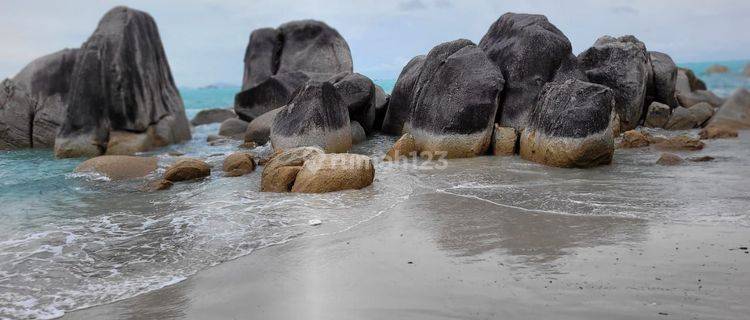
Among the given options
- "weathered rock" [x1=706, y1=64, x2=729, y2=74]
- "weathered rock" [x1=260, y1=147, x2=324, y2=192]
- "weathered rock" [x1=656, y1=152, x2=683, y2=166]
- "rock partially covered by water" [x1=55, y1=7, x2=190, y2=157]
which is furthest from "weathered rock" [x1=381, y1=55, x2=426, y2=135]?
"weathered rock" [x1=706, y1=64, x2=729, y2=74]

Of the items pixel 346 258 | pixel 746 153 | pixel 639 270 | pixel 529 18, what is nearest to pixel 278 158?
pixel 346 258

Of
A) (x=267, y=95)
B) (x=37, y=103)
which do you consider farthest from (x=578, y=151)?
(x=37, y=103)

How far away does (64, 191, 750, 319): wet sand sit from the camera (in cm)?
412

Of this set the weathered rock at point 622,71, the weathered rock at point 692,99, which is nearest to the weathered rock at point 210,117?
the weathered rock at point 622,71

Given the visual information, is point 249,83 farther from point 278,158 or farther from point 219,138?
point 278,158

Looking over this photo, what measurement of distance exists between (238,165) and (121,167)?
7.37ft

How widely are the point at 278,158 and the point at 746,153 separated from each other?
334 inches

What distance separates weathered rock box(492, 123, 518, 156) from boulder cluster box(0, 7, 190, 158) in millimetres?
9154

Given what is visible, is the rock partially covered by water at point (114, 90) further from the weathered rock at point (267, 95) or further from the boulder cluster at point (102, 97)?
the weathered rock at point (267, 95)

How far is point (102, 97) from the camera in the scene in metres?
15.7

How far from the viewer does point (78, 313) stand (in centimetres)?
458

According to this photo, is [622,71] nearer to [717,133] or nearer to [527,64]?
[717,133]

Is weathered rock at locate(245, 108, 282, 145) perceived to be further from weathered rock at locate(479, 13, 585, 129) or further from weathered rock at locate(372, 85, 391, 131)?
weathered rock at locate(479, 13, 585, 129)

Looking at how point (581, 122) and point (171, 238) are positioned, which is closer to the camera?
point (171, 238)
